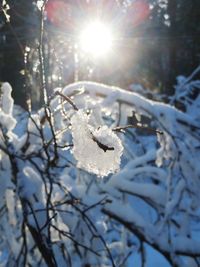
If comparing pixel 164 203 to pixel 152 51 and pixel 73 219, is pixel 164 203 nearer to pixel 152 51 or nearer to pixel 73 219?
→ pixel 73 219

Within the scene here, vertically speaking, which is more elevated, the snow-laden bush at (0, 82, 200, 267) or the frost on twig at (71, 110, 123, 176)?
the frost on twig at (71, 110, 123, 176)

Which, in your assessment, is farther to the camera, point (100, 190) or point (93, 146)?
point (100, 190)

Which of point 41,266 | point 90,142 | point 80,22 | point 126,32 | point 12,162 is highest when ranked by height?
point 126,32

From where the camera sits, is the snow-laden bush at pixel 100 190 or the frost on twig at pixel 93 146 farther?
the snow-laden bush at pixel 100 190

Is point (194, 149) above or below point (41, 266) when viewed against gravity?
above

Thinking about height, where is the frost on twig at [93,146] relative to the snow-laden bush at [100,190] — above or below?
above

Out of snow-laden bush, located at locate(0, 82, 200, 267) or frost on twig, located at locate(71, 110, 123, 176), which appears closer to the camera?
frost on twig, located at locate(71, 110, 123, 176)

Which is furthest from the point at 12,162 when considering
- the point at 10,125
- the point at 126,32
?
the point at 126,32

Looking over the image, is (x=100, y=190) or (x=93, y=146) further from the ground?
(x=93, y=146)
